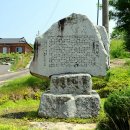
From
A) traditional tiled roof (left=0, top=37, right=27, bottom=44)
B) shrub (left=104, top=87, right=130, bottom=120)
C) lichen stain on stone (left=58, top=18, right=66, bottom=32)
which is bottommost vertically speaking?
shrub (left=104, top=87, right=130, bottom=120)

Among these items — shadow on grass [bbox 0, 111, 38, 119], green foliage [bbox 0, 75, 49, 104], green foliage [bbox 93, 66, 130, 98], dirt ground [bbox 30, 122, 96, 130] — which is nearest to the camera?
dirt ground [bbox 30, 122, 96, 130]

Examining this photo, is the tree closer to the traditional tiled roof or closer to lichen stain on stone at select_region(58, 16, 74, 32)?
lichen stain on stone at select_region(58, 16, 74, 32)

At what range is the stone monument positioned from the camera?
10.2 meters

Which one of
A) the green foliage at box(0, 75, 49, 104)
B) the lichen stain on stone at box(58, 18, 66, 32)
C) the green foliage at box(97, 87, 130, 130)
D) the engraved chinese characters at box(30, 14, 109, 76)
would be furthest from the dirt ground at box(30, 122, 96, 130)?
the green foliage at box(0, 75, 49, 104)

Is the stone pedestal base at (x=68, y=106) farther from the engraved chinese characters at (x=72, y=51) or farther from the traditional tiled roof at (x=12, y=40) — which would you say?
the traditional tiled roof at (x=12, y=40)

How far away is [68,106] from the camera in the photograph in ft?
32.1

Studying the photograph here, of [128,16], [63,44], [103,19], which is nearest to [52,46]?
[63,44]

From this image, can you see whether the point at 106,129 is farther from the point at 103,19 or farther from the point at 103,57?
the point at 103,19

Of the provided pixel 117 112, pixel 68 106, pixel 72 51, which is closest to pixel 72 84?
pixel 68 106

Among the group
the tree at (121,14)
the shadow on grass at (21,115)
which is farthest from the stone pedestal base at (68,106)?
the tree at (121,14)

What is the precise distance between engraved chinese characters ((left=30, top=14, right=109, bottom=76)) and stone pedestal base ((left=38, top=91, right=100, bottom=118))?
78 cm

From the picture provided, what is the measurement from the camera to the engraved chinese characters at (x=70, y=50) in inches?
409

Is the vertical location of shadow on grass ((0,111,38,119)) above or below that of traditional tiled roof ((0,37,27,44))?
below

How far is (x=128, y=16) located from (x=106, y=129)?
23.2 metres
